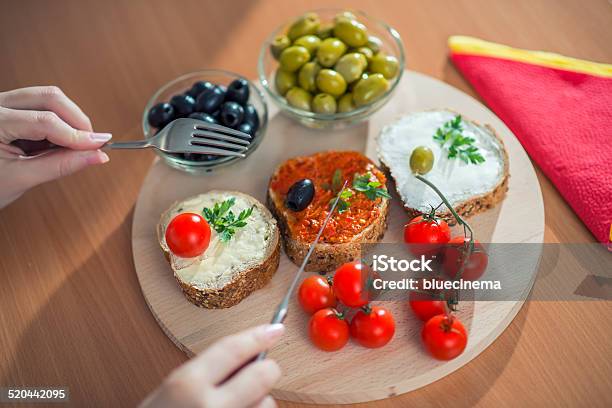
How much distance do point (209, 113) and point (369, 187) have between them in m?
0.65

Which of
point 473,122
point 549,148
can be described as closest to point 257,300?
point 473,122

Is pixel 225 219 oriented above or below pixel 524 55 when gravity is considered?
below

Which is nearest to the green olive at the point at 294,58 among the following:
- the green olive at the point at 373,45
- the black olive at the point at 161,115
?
the green olive at the point at 373,45

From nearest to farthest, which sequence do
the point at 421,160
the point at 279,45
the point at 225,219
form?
the point at 225,219, the point at 421,160, the point at 279,45

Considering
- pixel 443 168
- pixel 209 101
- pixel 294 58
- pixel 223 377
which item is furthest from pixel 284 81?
pixel 223 377

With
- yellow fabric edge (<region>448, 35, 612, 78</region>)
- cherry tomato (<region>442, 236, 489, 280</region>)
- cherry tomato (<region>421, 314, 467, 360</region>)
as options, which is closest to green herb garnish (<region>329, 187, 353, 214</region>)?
cherry tomato (<region>442, 236, 489, 280</region>)

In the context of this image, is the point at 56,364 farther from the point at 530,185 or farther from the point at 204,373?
the point at 530,185

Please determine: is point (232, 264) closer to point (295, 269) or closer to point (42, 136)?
point (295, 269)

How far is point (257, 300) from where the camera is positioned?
1924 mm

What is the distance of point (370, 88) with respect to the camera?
2.16 m

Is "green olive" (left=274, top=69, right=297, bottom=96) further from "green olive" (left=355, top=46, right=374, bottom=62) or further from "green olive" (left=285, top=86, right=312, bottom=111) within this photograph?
"green olive" (left=355, top=46, right=374, bottom=62)

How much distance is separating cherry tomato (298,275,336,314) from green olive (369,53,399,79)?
852mm

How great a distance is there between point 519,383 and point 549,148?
0.88 meters

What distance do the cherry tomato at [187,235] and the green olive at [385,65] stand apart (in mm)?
888
